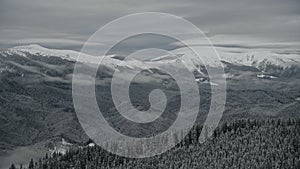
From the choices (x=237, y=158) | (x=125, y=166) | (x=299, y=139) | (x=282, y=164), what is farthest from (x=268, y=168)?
(x=125, y=166)

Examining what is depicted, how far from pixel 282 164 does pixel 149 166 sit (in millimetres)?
59010

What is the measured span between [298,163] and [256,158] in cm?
1850

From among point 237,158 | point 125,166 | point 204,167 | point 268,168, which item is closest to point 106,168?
point 125,166

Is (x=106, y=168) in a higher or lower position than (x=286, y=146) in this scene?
lower

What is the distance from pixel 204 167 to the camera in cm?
18088

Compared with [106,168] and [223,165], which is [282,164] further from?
[106,168]

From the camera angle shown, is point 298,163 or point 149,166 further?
point 149,166

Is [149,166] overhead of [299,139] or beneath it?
beneath

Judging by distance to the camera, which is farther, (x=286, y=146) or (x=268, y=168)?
(x=286, y=146)

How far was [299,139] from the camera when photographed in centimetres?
19875

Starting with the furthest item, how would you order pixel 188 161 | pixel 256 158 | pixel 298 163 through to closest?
1. pixel 188 161
2. pixel 256 158
3. pixel 298 163

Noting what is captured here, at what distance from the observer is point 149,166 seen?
195125 mm

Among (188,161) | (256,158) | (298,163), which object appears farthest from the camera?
(188,161)

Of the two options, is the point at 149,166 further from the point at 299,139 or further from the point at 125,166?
the point at 299,139
